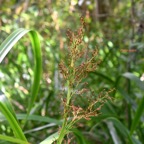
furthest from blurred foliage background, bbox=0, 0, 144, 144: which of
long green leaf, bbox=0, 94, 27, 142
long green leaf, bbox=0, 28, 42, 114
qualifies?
long green leaf, bbox=0, 94, 27, 142

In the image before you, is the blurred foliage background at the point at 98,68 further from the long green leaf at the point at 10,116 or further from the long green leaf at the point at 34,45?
the long green leaf at the point at 10,116

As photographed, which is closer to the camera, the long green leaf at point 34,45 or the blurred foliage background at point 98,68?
the long green leaf at point 34,45

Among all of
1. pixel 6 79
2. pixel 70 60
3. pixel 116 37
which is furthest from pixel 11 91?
pixel 70 60

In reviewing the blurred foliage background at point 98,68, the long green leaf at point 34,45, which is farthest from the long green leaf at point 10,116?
the blurred foliage background at point 98,68

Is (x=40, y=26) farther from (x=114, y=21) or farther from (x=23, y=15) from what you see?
(x=114, y=21)

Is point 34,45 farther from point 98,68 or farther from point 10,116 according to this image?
point 98,68

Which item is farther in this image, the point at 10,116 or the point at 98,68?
the point at 98,68

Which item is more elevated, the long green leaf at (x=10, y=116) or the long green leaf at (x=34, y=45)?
the long green leaf at (x=34, y=45)

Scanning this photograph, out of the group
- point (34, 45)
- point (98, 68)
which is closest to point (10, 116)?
point (34, 45)

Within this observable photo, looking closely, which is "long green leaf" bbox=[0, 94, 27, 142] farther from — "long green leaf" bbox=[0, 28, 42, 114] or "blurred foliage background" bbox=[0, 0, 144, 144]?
"blurred foliage background" bbox=[0, 0, 144, 144]
